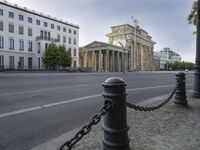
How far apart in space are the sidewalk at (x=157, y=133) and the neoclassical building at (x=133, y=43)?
8498cm

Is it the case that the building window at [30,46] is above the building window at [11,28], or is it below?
below

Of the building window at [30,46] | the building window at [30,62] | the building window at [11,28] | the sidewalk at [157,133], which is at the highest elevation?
the building window at [11,28]

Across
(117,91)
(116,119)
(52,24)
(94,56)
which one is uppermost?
(52,24)

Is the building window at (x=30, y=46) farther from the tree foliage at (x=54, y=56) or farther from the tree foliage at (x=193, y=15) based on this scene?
the tree foliage at (x=193, y=15)

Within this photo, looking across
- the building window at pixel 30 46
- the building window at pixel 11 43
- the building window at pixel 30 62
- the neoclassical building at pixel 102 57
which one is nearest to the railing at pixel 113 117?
the building window at pixel 11 43

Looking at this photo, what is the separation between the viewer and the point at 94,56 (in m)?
81.2

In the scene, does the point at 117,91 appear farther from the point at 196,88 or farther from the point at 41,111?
the point at 196,88

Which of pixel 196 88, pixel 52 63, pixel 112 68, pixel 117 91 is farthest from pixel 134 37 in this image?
pixel 117 91

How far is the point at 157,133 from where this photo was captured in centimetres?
416

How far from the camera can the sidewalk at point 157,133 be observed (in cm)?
352

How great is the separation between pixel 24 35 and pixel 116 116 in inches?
2239

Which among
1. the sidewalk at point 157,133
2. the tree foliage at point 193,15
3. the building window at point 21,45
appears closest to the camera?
the sidewalk at point 157,133

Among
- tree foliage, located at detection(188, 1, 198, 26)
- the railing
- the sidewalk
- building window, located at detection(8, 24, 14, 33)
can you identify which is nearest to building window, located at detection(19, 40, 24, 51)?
building window, located at detection(8, 24, 14, 33)

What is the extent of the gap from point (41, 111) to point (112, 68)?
7732 cm
